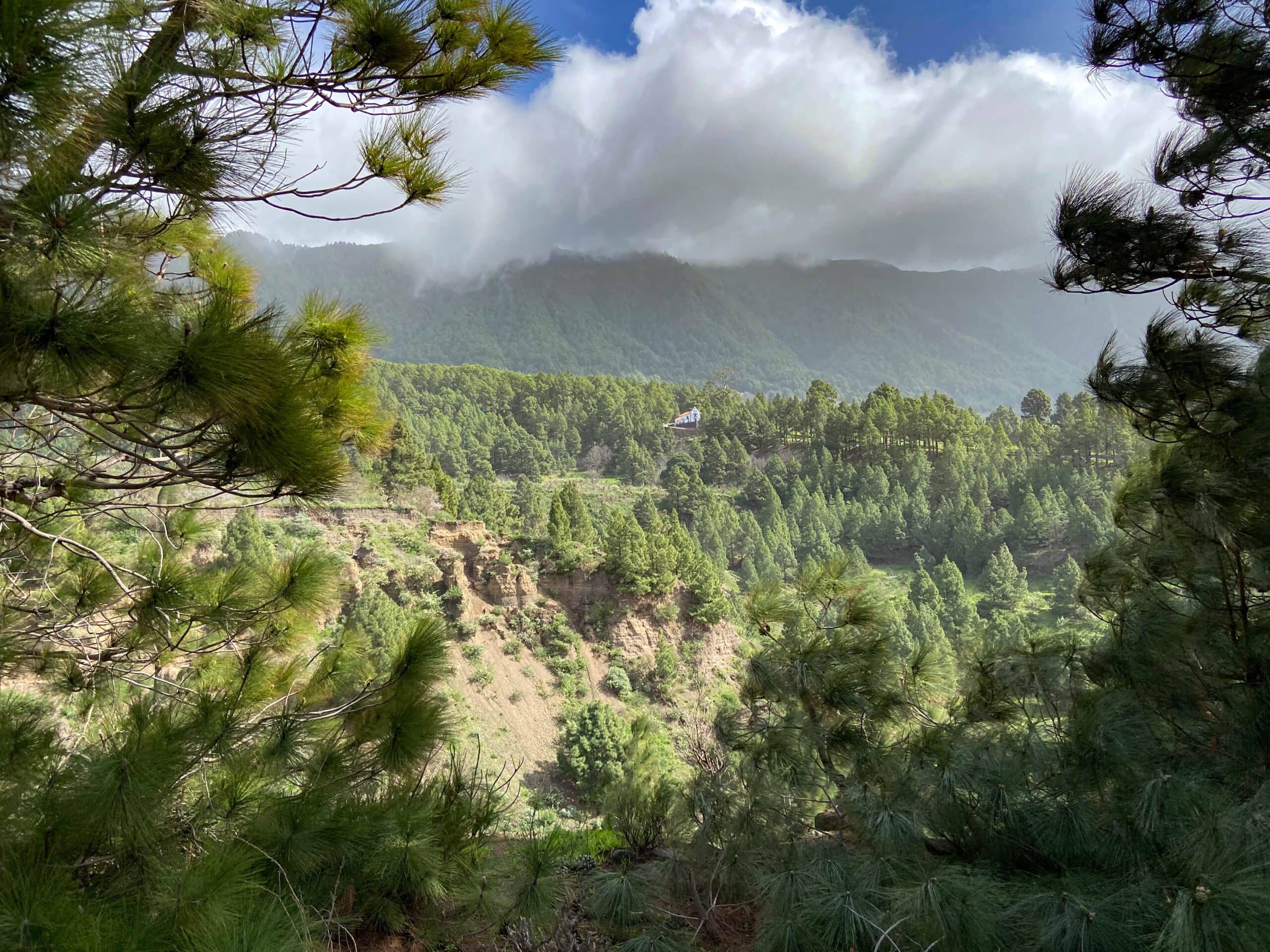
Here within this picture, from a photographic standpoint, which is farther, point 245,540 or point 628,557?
point 628,557

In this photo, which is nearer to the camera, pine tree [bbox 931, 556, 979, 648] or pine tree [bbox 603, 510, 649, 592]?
pine tree [bbox 603, 510, 649, 592]

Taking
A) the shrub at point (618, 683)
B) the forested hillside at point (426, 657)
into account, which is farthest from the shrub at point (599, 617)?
the forested hillside at point (426, 657)

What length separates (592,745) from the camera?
13.9 metres

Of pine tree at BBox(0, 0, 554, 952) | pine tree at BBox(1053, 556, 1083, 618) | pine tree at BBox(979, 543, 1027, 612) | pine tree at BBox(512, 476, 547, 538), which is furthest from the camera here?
pine tree at BBox(512, 476, 547, 538)

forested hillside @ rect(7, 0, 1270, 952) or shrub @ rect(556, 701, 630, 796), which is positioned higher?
forested hillside @ rect(7, 0, 1270, 952)

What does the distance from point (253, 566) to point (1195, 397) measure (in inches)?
142

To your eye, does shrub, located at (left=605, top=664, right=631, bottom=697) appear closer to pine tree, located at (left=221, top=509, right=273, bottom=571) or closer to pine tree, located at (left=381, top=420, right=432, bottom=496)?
pine tree, located at (left=381, top=420, right=432, bottom=496)

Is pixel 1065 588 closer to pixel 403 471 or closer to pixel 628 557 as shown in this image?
pixel 628 557

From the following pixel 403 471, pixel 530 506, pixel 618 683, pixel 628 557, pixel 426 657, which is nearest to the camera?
pixel 426 657

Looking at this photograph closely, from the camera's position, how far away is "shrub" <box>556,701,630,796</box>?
44.3ft

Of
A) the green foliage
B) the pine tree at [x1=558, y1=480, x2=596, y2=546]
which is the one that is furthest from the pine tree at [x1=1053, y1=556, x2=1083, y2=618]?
the green foliage

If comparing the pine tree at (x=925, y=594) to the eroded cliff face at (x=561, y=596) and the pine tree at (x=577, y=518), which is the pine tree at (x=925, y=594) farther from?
the pine tree at (x=577, y=518)

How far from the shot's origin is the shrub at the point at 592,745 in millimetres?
13500

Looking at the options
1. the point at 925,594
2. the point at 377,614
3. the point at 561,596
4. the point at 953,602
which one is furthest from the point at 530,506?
the point at 953,602
